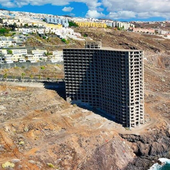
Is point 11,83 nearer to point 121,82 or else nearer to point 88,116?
point 88,116

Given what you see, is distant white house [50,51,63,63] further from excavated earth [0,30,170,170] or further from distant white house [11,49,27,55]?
excavated earth [0,30,170,170]

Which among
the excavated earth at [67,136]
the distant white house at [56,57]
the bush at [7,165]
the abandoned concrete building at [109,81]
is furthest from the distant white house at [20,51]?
the bush at [7,165]

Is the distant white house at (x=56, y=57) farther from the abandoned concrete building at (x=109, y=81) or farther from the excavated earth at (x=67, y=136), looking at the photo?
the abandoned concrete building at (x=109, y=81)

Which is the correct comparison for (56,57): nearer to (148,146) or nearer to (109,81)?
(109,81)

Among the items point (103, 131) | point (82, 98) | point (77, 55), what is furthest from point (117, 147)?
point (77, 55)

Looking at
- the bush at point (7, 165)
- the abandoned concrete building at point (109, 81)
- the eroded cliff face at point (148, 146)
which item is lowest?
the eroded cliff face at point (148, 146)

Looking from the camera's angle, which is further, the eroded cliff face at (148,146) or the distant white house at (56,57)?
the distant white house at (56,57)
